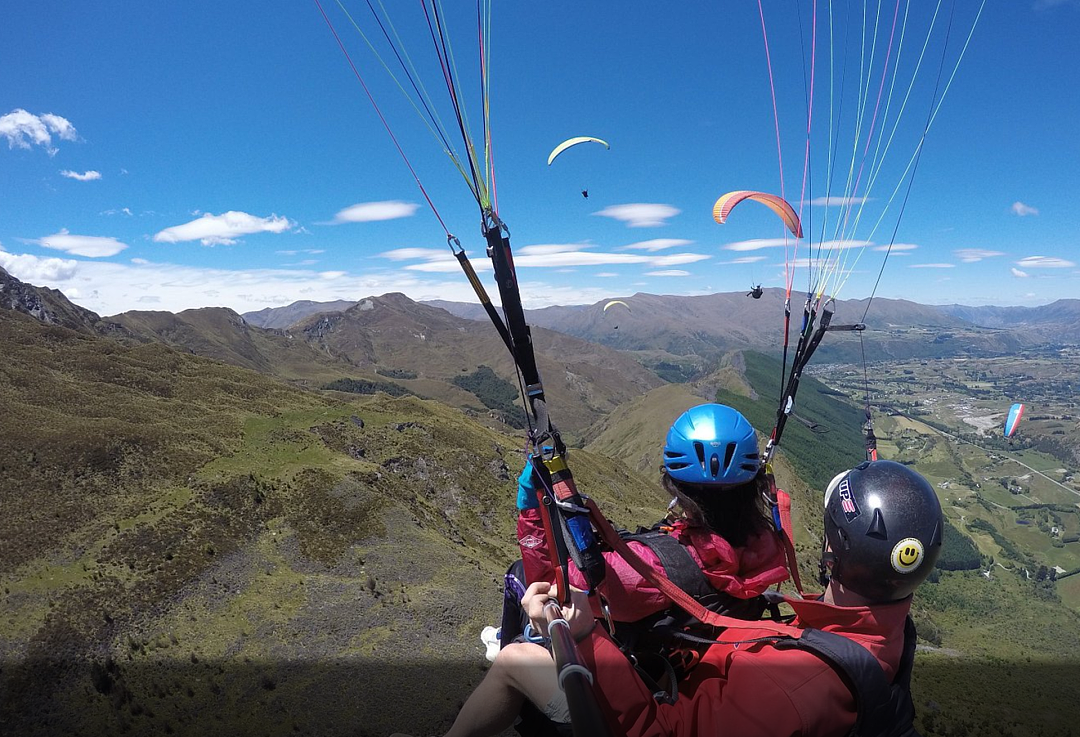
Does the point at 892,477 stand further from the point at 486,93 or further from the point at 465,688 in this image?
the point at 465,688

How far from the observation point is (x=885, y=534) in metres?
3.49

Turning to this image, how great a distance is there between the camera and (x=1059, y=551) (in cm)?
13488

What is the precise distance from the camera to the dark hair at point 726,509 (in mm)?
4488

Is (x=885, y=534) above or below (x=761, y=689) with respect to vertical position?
above

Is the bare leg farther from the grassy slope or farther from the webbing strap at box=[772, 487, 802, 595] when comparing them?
the grassy slope

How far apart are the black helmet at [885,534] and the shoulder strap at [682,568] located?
0.95 metres

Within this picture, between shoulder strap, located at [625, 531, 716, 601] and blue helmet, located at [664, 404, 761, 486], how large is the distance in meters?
0.71

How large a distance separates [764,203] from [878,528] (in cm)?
1035

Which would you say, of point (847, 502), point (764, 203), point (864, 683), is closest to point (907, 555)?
point (847, 502)

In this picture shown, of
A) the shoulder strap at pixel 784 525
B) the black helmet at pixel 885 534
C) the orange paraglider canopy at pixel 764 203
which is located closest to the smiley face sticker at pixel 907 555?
the black helmet at pixel 885 534

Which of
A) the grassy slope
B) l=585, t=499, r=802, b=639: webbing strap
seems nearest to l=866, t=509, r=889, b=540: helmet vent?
l=585, t=499, r=802, b=639: webbing strap

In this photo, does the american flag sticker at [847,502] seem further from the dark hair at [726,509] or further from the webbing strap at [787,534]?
the webbing strap at [787,534]

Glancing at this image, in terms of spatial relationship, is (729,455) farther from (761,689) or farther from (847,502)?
(761,689)

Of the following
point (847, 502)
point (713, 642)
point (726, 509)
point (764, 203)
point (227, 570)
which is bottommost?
point (227, 570)
